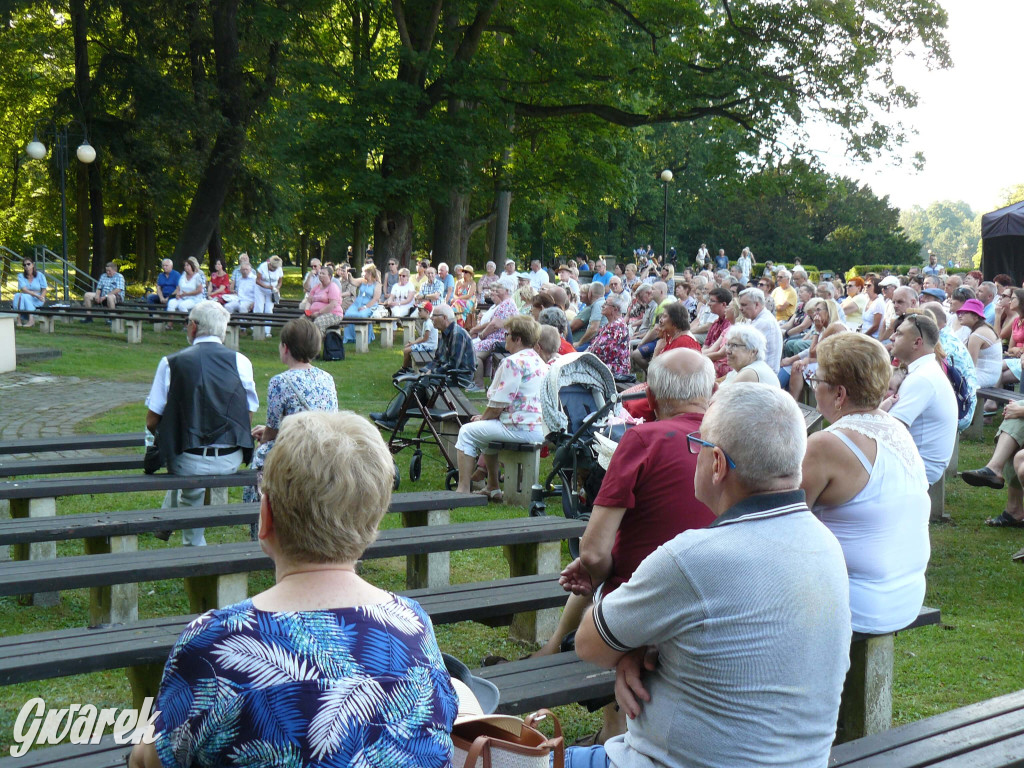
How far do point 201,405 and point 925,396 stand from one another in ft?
14.9

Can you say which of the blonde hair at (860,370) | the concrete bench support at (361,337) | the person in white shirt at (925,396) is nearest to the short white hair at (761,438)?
the blonde hair at (860,370)

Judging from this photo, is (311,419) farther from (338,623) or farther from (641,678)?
(641,678)

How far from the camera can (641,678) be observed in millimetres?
2492

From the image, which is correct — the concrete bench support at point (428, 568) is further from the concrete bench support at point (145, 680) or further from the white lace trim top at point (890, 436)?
the white lace trim top at point (890, 436)

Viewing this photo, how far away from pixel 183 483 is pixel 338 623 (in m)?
4.49

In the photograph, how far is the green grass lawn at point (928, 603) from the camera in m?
4.47

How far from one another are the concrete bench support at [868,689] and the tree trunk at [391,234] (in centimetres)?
2231

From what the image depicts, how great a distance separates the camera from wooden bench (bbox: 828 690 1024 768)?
301 cm

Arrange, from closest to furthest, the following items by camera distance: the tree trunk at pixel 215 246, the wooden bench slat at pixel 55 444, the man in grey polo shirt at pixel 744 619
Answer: the man in grey polo shirt at pixel 744 619 < the wooden bench slat at pixel 55 444 < the tree trunk at pixel 215 246

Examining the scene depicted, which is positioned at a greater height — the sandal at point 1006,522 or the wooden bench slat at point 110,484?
the wooden bench slat at point 110,484

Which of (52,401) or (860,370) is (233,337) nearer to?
(52,401)

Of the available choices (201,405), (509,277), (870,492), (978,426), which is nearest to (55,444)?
(201,405)

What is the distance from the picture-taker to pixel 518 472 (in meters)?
8.42

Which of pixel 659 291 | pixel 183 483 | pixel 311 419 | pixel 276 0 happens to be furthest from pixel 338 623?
pixel 276 0
